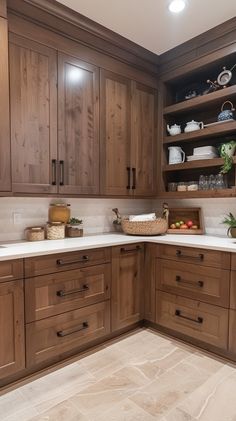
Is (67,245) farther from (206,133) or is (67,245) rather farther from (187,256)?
(206,133)

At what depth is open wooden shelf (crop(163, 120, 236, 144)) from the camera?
236 centimetres

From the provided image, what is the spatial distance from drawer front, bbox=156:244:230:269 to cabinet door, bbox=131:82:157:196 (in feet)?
2.38

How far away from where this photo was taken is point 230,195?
2357 mm

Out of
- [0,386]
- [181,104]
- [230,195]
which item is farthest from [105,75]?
[0,386]

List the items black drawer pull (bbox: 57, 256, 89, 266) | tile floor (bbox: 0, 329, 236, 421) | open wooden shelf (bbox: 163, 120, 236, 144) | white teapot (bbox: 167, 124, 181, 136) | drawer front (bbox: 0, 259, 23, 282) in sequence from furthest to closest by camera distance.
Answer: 1. white teapot (bbox: 167, 124, 181, 136)
2. open wooden shelf (bbox: 163, 120, 236, 144)
3. black drawer pull (bbox: 57, 256, 89, 266)
4. drawer front (bbox: 0, 259, 23, 282)
5. tile floor (bbox: 0, 329, 236, 421)

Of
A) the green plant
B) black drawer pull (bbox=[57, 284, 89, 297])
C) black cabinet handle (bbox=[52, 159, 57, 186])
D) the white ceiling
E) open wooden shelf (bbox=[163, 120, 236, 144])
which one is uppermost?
the white ceiling

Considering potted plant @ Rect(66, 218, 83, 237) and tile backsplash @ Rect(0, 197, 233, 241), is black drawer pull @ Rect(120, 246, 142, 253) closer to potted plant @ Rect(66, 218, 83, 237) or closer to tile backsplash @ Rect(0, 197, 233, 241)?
potted plant @ Rect(66, 218, 83, 237)

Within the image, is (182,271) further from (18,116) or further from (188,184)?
(18,116)

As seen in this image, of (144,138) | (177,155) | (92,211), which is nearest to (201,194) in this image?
(177,155)

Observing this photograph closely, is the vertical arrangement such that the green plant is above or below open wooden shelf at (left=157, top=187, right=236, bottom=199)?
below

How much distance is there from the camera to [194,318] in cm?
220

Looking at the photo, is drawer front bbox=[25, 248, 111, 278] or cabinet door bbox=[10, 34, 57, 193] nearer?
drawer front bbox=[25, 248, 111, 278]

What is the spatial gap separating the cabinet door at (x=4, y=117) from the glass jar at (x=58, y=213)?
63cm

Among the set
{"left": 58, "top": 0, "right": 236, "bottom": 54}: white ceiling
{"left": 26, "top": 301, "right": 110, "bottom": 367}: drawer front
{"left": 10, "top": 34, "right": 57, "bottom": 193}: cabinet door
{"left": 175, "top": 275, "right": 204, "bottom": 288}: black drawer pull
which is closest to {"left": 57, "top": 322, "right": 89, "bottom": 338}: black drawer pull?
{"left": 26, "top": 301, "right": 110, "bottom": 367}: drawer front
